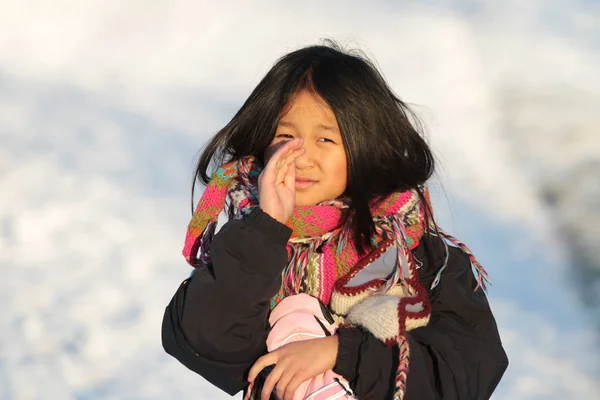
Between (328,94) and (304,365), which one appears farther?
(328,94)

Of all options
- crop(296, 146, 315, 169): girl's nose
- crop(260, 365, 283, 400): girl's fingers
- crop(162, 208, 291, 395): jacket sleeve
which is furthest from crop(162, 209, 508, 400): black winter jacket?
crop(296, 146, 315, 169): girl's nose

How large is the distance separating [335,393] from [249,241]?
0.49 meters

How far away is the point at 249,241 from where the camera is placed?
2.45 metres

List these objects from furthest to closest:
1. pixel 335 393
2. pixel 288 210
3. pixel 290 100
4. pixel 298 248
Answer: pixel 290 100, pixel 298 248, pixel 288 210, pixel 335 393

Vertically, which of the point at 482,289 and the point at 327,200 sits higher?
the point at 327,200

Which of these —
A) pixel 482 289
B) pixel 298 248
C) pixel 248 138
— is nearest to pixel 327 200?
pixel 298 248

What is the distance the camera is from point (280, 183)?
269 cm

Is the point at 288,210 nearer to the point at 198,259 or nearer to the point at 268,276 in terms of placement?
the point at 268,276

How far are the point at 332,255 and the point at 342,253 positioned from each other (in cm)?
3

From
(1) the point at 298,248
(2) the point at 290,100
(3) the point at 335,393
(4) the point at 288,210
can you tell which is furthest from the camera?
(2) the point at 290,100

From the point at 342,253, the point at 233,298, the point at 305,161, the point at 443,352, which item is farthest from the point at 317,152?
the point at 443,352

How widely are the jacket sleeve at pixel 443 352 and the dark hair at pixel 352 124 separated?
31 cm

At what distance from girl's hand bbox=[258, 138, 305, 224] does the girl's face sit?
0.09 m

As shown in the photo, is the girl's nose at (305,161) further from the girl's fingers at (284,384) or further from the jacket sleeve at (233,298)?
the girl's fingers at (284,384)
